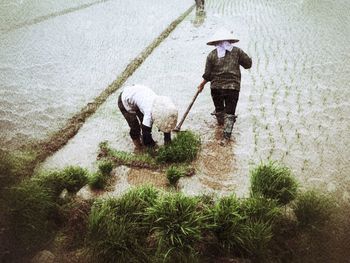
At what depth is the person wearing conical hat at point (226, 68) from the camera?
473 centimetres

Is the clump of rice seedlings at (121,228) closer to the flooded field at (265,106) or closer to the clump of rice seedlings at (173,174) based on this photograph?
the clump of rice seedlings at (173,174)

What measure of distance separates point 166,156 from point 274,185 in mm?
1351

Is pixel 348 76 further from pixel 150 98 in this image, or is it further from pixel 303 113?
pixel 150 98

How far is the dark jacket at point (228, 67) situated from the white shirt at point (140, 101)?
1005 mm

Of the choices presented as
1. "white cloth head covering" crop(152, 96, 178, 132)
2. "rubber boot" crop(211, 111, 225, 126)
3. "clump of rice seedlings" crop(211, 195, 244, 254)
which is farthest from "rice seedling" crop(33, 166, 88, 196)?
"rubber boot" crop(211, 111, 225, 126)

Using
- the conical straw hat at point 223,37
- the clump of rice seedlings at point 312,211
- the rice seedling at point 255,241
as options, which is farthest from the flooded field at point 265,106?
the conical straw hat at point 223,37

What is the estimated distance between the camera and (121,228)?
10.7 ft

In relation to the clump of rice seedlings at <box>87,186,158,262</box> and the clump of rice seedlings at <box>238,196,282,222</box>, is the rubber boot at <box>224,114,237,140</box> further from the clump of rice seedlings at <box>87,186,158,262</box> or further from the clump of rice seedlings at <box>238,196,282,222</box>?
the clump of rice seedlings at <box>87,186,158,262</box>

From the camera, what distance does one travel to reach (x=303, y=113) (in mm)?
5469

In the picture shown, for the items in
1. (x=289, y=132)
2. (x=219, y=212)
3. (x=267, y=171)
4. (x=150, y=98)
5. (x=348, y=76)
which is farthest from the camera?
(x=348, y=76)

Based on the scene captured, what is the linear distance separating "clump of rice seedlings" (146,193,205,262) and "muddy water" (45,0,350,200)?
736mm

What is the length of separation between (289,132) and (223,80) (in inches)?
46.3

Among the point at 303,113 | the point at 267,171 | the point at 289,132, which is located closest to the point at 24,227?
the point at 267,171

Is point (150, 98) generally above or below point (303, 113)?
above
